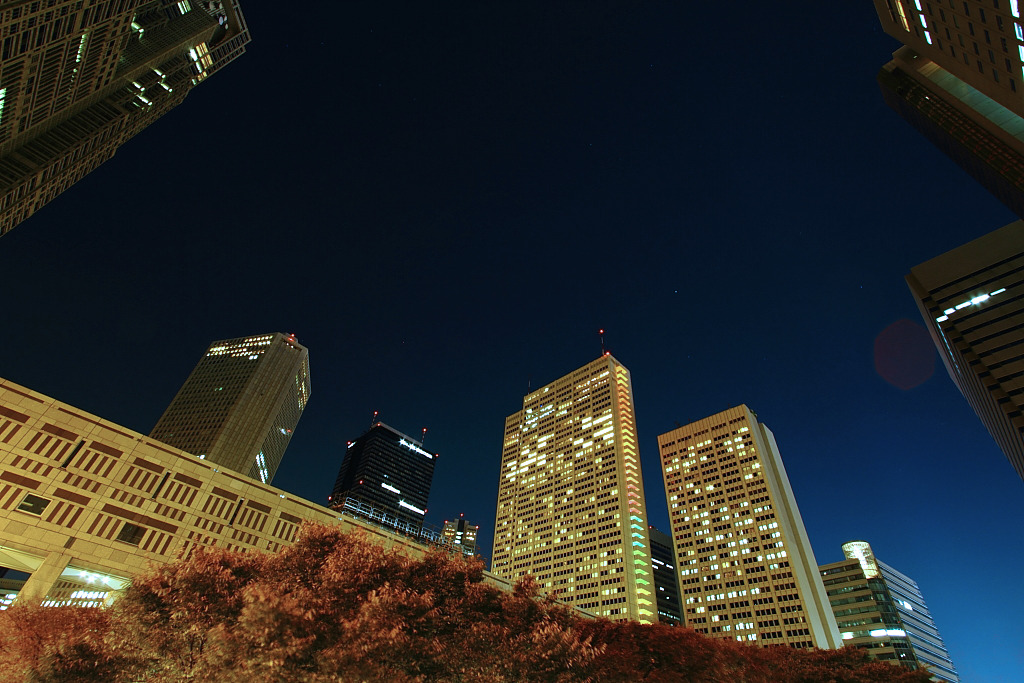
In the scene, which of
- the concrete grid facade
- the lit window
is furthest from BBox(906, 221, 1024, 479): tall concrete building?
the lit window

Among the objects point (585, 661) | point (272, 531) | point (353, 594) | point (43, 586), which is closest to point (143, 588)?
point (353, 594)

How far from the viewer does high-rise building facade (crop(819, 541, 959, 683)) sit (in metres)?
136

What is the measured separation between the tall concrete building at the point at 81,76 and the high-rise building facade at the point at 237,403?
291ft

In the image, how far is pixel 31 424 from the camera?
50781mm

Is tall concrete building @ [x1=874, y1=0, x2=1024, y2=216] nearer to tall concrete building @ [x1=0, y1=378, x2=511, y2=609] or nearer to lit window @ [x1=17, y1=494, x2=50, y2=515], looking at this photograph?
tall concrete building @ [x1=0, y1=378, x2=511, y2=609]

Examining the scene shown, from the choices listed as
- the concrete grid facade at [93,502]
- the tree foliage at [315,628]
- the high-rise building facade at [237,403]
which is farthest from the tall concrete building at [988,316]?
the high-rise building facade at [237,403]

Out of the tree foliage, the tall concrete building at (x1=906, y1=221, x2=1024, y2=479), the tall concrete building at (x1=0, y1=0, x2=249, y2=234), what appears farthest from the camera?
the tall concrete building at (x1=906, y1=221, x2=1024, y2=479)

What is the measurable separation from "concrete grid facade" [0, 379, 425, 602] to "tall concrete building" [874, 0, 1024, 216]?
8356 centimetres

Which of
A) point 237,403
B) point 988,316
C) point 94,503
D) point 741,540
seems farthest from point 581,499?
point 237,403

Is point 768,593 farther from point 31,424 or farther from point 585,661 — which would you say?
point 31,424

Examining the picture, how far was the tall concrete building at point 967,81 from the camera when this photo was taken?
166ft

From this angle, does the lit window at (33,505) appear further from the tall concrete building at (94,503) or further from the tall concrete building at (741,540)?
the tall concrete building at (741,540)

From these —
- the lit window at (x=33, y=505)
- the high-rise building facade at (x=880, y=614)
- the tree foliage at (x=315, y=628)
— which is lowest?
the tree foliage at (x=315, y=628)

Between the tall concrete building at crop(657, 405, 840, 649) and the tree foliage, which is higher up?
the tall concrete building at crop(657, 405, 840, 649)
